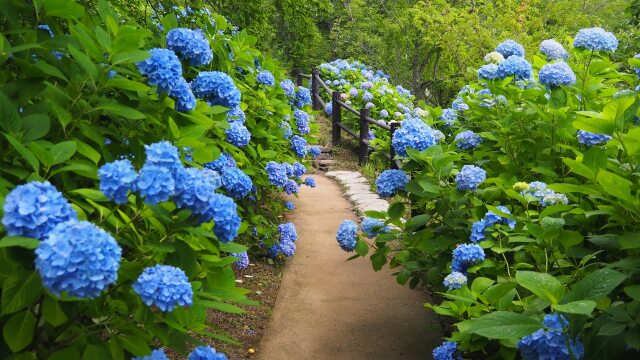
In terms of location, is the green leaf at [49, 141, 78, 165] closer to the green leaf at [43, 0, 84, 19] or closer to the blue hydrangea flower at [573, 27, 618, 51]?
the green leaf at [43, 0, 84, 19]

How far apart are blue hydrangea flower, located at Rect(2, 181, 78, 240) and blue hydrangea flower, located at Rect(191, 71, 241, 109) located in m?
1.56

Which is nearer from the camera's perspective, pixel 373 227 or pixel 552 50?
pixel 373 227

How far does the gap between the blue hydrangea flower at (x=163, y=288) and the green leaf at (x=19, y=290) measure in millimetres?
230

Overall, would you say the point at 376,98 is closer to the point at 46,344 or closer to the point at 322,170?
the point at 322,170

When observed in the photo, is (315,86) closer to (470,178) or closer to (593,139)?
(470,178)

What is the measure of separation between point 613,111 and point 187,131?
58.9 inches

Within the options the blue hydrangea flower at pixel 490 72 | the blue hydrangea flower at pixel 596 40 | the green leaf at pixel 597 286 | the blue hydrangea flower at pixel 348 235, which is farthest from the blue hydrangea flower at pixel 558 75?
the green leaf at pixel 597 286

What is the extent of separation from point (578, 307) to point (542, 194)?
3.05ft

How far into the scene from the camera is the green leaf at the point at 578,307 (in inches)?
63.6

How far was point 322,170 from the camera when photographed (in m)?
Result: 9.38

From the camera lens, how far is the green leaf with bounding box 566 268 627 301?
1.76m

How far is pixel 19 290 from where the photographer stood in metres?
1.44

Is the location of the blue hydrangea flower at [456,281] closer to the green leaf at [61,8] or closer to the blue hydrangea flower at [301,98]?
the green leaf at [61,8]

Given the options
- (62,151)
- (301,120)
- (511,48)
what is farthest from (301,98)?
(62,151)
